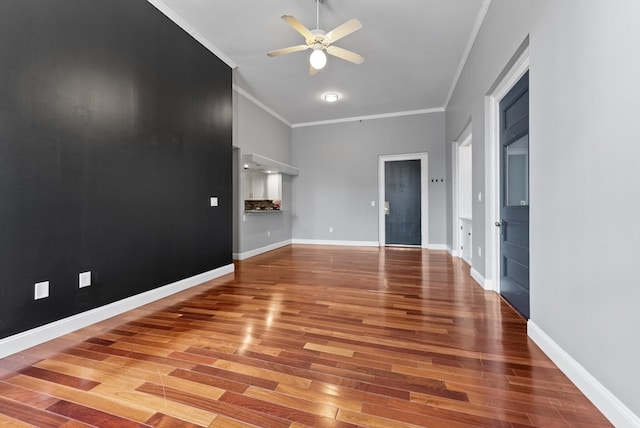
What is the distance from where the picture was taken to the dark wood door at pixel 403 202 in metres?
6.70

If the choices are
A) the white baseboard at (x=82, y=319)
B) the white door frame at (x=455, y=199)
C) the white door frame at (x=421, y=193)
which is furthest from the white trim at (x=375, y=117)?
the white baseboard at (x=82, y=319)

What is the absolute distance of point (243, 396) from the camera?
1431mm

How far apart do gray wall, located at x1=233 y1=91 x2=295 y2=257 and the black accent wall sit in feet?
4.70

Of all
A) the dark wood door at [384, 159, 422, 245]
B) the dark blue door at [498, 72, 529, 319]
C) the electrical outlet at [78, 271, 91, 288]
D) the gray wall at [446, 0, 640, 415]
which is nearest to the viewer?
the gray wall at [446, 0, 640, 415]

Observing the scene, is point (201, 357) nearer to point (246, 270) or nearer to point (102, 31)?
point (246, 270)

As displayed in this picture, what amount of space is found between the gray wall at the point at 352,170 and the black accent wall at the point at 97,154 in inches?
150

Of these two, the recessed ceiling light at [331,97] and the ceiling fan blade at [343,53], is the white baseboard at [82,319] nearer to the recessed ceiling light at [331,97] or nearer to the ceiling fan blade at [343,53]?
the ceiling fan blade at [343,53]

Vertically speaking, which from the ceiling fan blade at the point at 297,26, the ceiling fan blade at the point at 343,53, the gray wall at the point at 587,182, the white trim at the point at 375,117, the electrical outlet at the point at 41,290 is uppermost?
the white trim at the point at 375,117

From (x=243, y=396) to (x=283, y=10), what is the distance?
12.1 feet

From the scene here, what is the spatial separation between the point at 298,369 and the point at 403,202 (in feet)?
18.8

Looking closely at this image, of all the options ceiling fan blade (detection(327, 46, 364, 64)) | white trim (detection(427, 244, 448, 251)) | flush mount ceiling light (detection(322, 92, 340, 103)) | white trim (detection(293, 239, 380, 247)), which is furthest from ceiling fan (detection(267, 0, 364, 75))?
white trim (detection(427, 244, 448, 251))

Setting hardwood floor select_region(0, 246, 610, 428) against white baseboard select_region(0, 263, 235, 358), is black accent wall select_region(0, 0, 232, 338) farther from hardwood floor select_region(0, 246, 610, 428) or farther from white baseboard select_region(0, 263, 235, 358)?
hardwood floor select_region(0, 246, 610, 428)

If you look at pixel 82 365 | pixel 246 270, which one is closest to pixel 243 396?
pixel 82 365

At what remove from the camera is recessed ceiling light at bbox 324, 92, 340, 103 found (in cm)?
546
